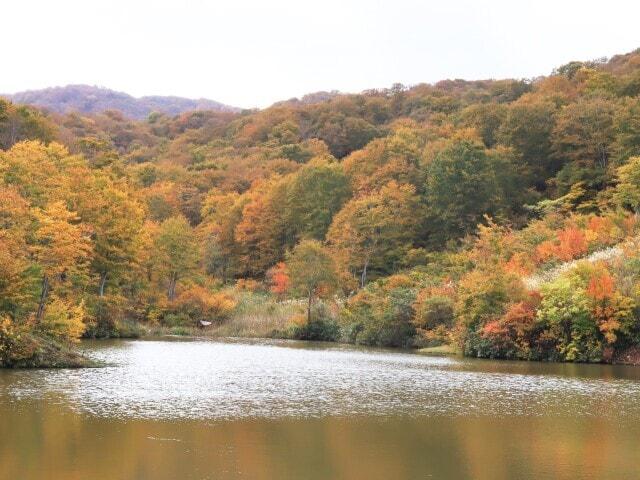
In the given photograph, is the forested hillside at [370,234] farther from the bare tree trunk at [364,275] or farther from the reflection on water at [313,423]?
the reflection on water at [313,423]

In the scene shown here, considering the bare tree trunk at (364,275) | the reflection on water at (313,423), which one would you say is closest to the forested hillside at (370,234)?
the bare tree trunk at (364,275)

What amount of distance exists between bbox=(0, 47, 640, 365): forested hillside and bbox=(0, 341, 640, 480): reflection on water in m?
6.07

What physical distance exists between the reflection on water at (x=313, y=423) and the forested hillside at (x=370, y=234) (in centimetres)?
607

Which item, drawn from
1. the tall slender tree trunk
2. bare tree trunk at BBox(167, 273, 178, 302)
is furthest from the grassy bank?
bare tree trunk at BBox(167, 273, 178, 302)

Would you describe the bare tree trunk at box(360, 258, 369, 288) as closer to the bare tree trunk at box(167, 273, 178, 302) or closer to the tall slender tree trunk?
the bare tree trunk at box(167, 273, 178, 302)

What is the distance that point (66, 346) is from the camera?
28.5 m

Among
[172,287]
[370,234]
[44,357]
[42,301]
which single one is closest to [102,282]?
[172,287]

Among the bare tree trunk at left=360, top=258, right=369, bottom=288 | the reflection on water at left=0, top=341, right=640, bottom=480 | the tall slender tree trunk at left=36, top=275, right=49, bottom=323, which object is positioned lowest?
the reflection on water at left=0, top=341, right=640, bottom=480

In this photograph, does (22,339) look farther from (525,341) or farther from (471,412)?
(525,341)

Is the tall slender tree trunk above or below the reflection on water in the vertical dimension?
above

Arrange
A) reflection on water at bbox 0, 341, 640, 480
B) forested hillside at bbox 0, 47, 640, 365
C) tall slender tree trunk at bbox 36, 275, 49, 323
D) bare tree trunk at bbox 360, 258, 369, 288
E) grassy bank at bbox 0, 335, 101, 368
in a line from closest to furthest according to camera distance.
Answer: reflection on water at bbox 0, 341, 640, 480 < grassy bank at bbox 0, 335, 101, 368 < tall slender tree trunk at bbox 36, 275, 49, 323 < forested hillside at bbox 0, 47, 640, 365 < bare tree trunk at bbox 360, 258, 369, 288

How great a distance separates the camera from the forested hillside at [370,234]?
34.0 m

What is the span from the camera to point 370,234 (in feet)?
199

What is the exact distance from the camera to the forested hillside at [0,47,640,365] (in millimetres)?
34000
